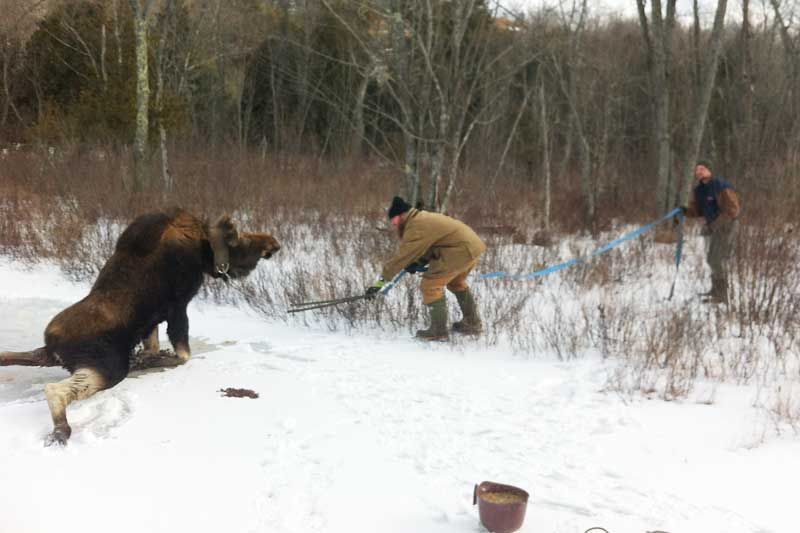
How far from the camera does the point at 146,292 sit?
445 cm

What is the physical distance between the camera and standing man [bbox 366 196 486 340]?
5.84m

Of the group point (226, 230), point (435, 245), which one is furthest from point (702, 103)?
point (226, 230)

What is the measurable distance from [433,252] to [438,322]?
65 centimetres

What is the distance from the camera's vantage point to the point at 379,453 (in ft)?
11.7

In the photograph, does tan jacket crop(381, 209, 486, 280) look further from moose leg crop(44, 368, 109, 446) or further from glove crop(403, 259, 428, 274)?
moose leg crop(44, 368, 109, 446)

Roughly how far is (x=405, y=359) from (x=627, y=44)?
17858mm

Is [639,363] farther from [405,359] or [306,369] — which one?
Result: [306,369]

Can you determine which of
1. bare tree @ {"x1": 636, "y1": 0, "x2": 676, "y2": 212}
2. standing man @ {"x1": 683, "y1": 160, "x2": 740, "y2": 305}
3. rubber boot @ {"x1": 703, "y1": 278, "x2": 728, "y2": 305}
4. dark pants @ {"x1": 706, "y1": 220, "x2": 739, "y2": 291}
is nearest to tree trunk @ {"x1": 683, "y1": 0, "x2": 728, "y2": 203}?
bare tree @ {"x1": 636, "y1": 0, "x2": 676, "y2": 212}

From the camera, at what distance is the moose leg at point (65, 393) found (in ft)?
11.2

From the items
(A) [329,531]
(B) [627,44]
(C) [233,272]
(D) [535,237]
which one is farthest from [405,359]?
(B) [627,44]

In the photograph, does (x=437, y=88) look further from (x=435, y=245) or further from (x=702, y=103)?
(x=702, y=103)

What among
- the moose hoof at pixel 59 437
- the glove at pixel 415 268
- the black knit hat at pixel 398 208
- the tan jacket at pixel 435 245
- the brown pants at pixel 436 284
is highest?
the black knit hat at pixel 398 208

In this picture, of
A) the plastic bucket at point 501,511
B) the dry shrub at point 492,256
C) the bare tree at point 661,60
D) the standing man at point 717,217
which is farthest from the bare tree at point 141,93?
the plastic bucket at point 501,511

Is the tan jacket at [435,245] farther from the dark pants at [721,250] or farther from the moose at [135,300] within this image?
the dark pants at [721,250]
